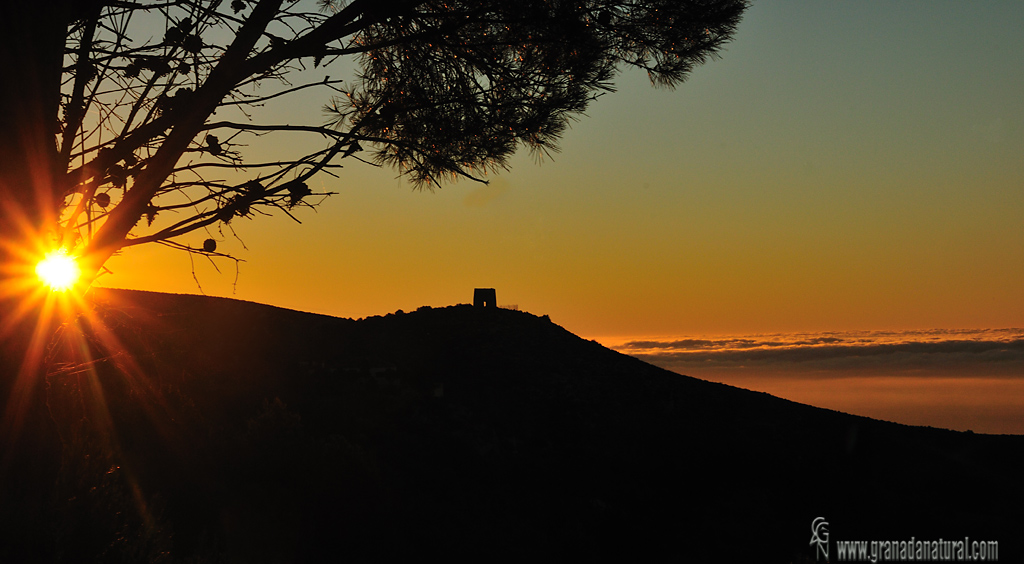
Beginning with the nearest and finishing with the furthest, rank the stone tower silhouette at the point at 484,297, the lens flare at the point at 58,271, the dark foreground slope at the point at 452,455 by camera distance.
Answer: the lens flare at the point at 58,271, the dark foreground slope at the point at 452,455, the stone tower silhouette at the point at 484,297

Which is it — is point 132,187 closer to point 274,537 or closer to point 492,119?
point 492,119

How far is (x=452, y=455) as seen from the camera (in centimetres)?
1068

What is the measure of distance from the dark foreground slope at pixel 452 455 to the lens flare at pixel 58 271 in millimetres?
774

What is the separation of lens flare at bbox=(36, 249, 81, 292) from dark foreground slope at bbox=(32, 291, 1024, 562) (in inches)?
30.5

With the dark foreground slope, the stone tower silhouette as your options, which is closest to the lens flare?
the dark foreground slope

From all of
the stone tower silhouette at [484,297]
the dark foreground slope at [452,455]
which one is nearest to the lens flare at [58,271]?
the dark foreground slope at [452,455]

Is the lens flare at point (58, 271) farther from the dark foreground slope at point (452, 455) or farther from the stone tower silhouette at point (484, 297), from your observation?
the stone tower silhouette at point (484, 297)

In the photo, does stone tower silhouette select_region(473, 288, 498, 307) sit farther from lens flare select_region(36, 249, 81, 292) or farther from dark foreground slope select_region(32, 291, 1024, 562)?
lens flare select_region(36, 249, 81, 292)

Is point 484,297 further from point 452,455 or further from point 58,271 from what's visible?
point 58,271

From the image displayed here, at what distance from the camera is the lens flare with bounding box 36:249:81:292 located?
4.64m

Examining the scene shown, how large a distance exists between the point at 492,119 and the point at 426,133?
82cm

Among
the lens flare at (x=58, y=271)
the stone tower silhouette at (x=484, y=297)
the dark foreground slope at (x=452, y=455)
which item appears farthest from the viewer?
the stone tower silhouette at (x=484, y=297)

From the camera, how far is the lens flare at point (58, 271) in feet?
15.2

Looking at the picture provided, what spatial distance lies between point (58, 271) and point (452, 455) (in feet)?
22.8
